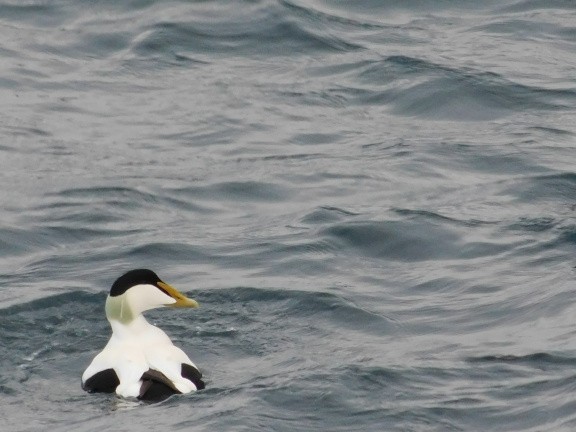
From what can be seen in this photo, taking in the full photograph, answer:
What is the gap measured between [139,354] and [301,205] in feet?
11.4

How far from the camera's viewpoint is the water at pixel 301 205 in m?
8.16

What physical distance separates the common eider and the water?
0.12m

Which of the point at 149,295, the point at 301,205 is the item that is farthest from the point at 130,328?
the point at 301,205

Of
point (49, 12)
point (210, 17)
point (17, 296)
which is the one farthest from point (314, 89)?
point (17, 296)

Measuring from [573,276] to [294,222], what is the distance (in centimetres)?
235

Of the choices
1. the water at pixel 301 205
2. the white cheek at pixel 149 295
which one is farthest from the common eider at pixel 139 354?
the water at pixel 301 205

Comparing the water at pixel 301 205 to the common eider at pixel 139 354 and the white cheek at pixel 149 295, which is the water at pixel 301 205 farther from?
the white cheek at pixel 149 295

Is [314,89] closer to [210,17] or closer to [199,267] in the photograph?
[210,17]

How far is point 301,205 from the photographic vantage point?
11.6m

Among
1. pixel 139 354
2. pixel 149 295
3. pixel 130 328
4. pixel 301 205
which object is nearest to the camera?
pixel 139 354

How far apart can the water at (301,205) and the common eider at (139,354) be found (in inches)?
4.5

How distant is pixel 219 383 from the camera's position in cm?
838

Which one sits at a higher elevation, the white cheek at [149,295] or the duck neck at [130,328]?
the white cheek at [149,295]

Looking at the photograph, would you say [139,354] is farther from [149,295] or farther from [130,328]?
[149,295]
